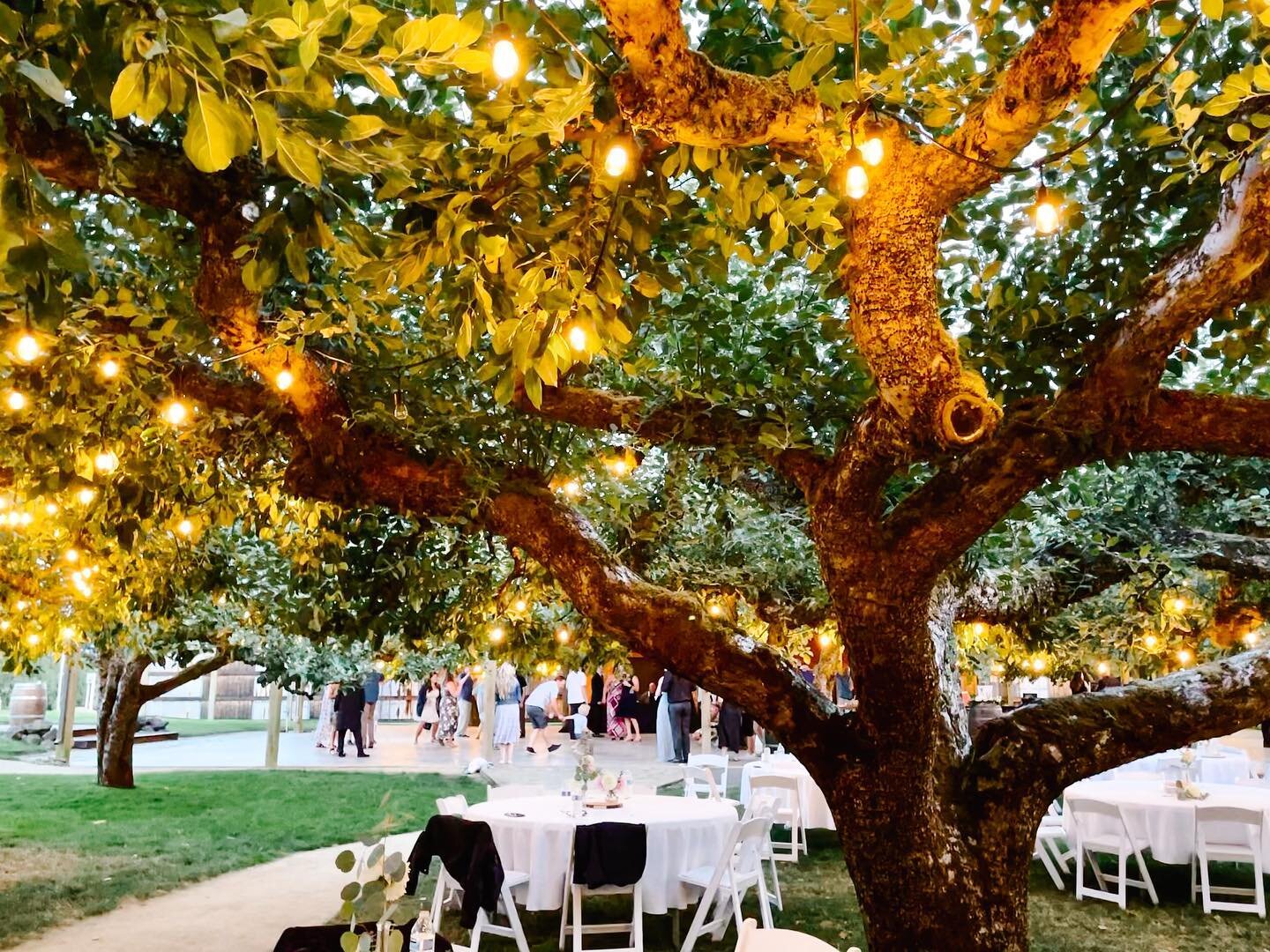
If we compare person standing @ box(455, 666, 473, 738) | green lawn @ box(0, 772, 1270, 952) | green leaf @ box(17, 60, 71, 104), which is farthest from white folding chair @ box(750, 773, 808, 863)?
person standing @ box(455, 666, 473, 738)

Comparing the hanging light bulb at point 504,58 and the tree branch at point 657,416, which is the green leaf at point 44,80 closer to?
the hanging light bulb at point 504,58

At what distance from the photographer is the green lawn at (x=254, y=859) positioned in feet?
19.4

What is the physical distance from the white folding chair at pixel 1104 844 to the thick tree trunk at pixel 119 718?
1027cm

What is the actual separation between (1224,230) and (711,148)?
1507 millimetres

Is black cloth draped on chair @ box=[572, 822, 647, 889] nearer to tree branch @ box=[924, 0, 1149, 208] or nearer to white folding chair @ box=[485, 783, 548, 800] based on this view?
white folding chair @ box=[485, 783, 548, 800]

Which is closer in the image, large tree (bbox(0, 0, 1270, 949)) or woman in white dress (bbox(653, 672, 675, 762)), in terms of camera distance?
large tree (bbox(0, 0, 1270, 949))

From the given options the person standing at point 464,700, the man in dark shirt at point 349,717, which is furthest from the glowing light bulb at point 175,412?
the person standing at point 464,700

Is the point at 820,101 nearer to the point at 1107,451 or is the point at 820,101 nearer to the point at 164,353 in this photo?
the point at 1107,451

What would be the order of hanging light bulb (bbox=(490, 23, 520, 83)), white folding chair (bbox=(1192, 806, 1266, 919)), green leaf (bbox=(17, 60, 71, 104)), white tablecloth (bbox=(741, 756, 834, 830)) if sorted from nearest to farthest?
1. green leaf (bbox=(17, 60, 71, 104))
2. hanging light bulb (bbox=(490, 23, 520, 83))
3. white folding chair (bbox=(1192, 806, 1266, 919))
4. white tablecloth (bbox=(741, 756, 834, 830))

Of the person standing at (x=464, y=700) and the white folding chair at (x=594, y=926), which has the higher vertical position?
the person standing at (x=464, y=700)

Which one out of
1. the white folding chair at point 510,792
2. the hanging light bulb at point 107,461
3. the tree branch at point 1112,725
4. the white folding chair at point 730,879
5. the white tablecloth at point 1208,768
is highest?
the hanging light bulb at point 107,461

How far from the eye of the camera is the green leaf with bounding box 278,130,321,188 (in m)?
1.29

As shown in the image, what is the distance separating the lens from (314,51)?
3.59 feet

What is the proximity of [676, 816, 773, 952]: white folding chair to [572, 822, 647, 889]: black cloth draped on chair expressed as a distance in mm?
417
